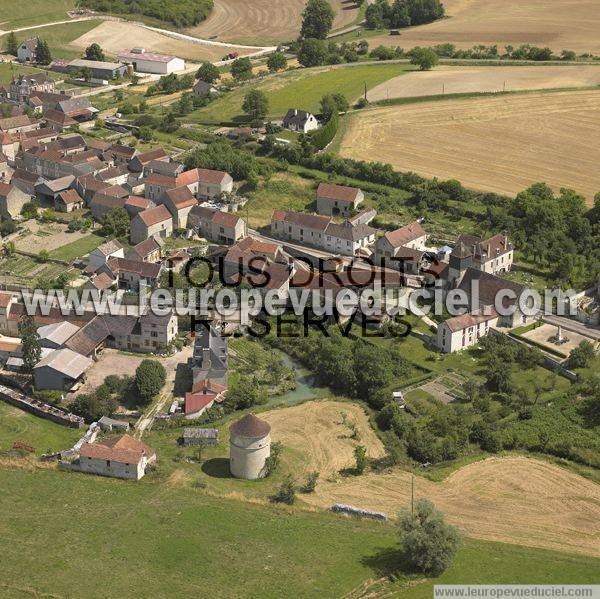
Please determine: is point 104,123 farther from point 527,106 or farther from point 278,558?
point 278,558

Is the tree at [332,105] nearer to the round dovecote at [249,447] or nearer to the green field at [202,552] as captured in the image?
the round dovecote at [249,447]

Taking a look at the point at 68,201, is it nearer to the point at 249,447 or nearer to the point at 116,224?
the point at 116,224

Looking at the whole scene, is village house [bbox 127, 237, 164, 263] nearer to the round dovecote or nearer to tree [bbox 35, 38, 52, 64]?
the round dovecote

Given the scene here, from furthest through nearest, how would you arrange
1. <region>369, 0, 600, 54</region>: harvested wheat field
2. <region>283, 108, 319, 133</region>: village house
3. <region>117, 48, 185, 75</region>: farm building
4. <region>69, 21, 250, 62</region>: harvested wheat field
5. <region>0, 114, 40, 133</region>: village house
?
<region>69, 21, 250, 62</region>: harvested wheat field, <region>369, 0, 600, 54</region>: harvested wheat field, <region>117, 48, 185, 75</region>: farm building, <region>0, 114, 40, 133</region>: village house, <region>283, 108, 319, 133</region>: village house

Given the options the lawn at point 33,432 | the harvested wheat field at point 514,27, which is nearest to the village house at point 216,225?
the lawn at point 33,432

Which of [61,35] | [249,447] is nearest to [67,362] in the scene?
[249,447]

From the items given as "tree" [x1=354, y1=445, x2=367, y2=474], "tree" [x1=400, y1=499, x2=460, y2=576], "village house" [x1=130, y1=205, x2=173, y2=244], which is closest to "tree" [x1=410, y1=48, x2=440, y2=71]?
"village house" [x1=130, y1=205, x2=173, y2=244]

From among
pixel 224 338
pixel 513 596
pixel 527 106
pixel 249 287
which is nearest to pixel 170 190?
pixel 249 287
